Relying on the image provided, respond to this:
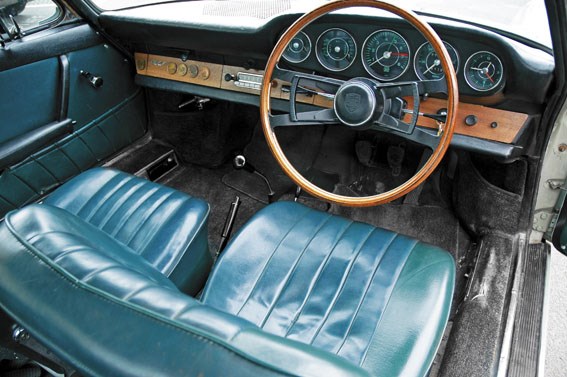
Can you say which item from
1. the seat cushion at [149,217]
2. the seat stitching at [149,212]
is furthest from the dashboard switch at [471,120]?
the seat stitching at [149,212]

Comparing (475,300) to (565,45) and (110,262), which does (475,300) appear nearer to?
(565,45)

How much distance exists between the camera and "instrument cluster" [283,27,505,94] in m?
1.65

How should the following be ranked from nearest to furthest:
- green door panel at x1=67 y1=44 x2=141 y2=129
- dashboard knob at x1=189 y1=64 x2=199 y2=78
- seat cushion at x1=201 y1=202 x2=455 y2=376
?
seat cushion at x1=201 y1=202 x2=455 y2=376 → green door panel at x1=67 y1=44 x2=141 y2=129 → dashboard knob at x1=189 y1=64 x2=199 y2=78

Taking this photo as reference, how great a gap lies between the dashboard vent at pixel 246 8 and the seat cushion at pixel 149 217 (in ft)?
2.76

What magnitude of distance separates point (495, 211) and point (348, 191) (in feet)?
2.58

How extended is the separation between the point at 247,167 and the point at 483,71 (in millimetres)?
1435

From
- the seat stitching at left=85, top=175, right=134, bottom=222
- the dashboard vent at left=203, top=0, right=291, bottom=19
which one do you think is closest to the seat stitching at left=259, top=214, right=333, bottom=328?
the seat stitching at left=85, top=175, right=134, bottom=222

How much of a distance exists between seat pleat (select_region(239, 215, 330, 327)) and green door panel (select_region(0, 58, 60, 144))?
127 cm

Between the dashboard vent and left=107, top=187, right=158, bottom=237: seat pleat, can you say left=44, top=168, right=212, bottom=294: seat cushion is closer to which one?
left=107, top=187, right=158, bottom=237: seat pleat

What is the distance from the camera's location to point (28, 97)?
203 centimetres

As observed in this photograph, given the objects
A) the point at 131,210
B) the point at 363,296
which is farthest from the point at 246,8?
the point at 363,296

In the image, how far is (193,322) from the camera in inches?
27.9

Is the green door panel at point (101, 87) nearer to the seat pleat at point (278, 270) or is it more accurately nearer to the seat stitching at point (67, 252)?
the seat pleat at point (278, 270)

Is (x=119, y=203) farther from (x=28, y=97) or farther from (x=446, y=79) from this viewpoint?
(x=446, y=79)
